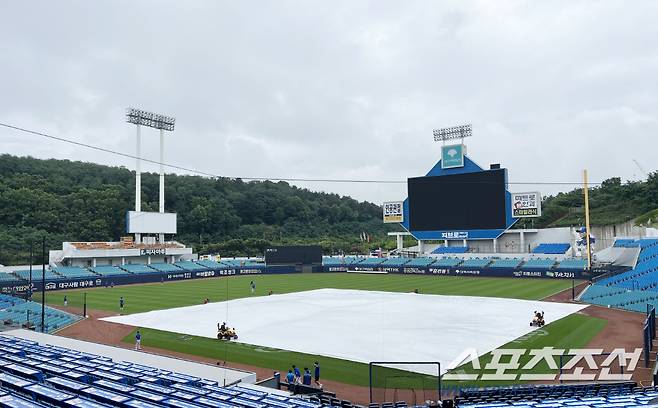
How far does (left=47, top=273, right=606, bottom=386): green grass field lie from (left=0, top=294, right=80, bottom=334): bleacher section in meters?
4.57

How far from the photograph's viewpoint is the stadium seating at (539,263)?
227 feet

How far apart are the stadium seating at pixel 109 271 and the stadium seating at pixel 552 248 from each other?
211 ft

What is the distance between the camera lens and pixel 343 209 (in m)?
170

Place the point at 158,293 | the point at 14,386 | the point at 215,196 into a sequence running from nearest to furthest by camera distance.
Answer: the point at 14,386
the point at 158,293
the point at 215,196

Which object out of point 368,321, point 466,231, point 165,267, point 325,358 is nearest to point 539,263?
point 466,231

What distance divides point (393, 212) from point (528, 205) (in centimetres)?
2370

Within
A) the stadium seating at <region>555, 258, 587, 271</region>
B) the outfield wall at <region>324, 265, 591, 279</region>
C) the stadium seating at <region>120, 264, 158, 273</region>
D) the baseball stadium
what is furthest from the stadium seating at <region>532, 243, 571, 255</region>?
the stadium seating at <region>120, 264, 158, 273</region>

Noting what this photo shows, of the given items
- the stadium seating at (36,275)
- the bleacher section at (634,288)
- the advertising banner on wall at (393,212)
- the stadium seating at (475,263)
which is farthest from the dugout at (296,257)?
the bleacher section at (634,288)

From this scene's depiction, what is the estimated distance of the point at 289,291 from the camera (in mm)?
56531

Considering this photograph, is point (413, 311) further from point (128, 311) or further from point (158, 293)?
point (158, 293)

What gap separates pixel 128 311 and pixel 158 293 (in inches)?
572

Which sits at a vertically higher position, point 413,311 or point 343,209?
point 343,209

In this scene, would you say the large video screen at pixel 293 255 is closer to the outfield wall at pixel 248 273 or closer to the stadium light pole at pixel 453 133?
the outfield wall at pixel 248 273

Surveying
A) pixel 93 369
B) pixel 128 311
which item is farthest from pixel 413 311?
pixel 93 369
